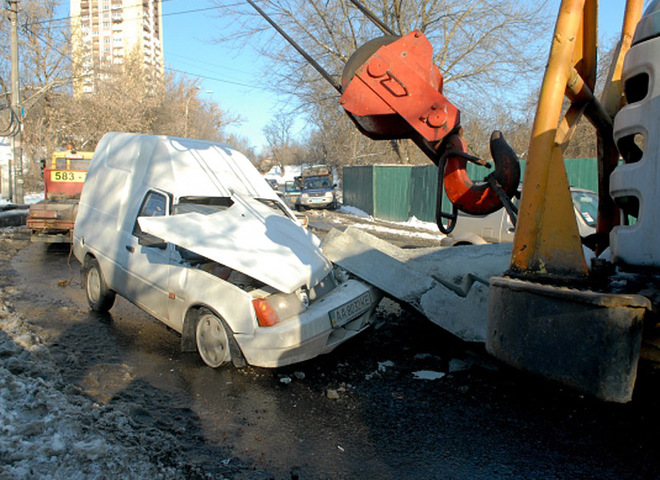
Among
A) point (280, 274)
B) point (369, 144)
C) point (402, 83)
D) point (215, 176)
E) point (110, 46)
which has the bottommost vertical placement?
point (280, 274)

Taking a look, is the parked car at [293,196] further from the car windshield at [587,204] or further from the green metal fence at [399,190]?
the car windshield at [587,204]

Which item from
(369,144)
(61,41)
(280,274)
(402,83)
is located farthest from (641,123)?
(369,144)

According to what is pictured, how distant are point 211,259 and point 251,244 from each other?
0.45 meters

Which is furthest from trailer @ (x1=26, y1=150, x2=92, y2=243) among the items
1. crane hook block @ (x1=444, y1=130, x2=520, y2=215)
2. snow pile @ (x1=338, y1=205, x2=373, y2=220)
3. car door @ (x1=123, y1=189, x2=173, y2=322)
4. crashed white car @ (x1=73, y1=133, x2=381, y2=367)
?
snow pile @ (x1=338, y1=205, x2=373, y2=220)

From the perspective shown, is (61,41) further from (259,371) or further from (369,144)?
(259,371)

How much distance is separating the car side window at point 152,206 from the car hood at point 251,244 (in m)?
0.86

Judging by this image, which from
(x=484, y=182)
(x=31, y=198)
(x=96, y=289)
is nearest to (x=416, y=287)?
(x=484, y=182)

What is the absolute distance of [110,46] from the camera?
113688 millimetres

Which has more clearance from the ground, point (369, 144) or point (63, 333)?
point (369, 144)

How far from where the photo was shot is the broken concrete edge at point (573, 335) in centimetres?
164

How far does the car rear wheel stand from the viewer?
4.82 metres

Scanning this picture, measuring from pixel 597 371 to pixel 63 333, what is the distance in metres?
5.85

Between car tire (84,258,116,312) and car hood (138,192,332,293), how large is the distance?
7.20 ft

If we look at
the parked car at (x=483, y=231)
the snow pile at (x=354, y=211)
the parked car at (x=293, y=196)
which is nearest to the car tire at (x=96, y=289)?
the parked car at (x=483, y=231)
